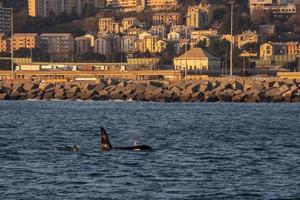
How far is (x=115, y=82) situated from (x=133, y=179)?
67.7 meters

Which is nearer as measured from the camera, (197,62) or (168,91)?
(168,91)

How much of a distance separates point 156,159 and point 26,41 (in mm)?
159858

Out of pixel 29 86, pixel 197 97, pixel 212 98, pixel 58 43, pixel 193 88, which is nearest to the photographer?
pixel 212 98

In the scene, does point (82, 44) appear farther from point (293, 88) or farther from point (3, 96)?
point (293, 88)

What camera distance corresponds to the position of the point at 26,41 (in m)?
194

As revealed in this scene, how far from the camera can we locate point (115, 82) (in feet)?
323

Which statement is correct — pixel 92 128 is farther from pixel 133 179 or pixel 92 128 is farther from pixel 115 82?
pixel 115 82

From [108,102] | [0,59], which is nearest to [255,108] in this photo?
[108,102]

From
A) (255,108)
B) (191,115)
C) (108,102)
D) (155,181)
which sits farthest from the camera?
(108,102)

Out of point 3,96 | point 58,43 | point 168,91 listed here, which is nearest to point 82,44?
point 58,43

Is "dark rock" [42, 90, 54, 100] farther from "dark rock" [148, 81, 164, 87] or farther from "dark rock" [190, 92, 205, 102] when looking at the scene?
"dark rock" [190, 92, 205, 102]

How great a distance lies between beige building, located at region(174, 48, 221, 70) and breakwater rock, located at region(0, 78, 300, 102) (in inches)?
1264

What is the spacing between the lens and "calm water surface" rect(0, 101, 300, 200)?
28875 millimetres

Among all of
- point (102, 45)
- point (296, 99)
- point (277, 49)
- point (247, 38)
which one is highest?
point (247, 38)
